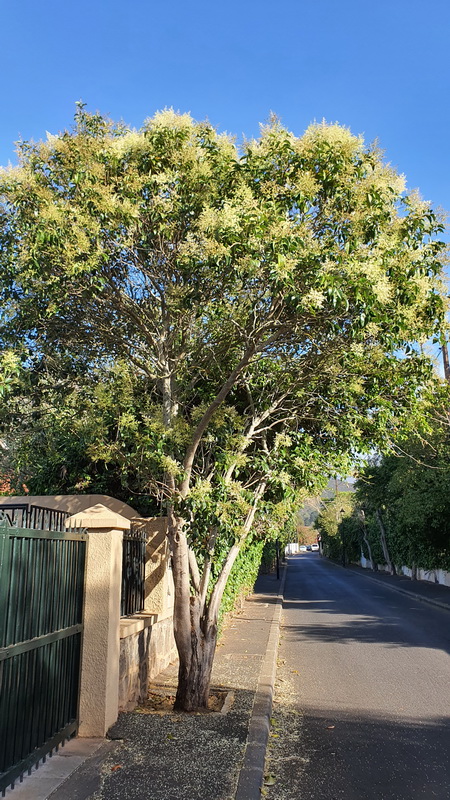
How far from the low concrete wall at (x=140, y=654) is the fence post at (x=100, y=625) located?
1.58 ft

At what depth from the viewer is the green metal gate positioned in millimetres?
4199

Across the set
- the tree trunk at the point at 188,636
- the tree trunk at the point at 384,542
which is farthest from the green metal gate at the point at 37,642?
the tree trunk at the point at 384,542

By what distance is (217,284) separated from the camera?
7418mm

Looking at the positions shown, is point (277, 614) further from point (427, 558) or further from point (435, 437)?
point (427, 558)

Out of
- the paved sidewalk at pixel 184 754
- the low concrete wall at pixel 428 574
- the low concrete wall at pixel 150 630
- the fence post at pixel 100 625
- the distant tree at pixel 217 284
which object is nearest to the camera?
the paved sidewalk at pixel 184 754

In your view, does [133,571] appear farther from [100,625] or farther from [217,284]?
[217,284]

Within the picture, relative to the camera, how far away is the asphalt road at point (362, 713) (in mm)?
5031

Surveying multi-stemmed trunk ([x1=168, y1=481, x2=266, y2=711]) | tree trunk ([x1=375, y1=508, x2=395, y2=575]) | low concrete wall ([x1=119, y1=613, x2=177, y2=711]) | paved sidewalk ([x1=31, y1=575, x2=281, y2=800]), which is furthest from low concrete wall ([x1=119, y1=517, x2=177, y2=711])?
tree trunk ([x1=375, y1=508, x2=395, y2=575])

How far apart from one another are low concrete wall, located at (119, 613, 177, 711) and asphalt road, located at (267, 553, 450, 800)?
169cm

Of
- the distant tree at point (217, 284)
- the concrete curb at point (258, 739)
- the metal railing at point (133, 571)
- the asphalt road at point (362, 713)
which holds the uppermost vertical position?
the distant tree at point (217, 284)

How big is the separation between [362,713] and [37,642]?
14.7 feet

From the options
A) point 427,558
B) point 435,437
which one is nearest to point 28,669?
point 435,437

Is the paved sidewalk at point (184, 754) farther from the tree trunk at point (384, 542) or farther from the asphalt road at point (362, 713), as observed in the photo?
the tree trunk at point (384, 542)

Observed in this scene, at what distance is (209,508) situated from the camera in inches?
272
